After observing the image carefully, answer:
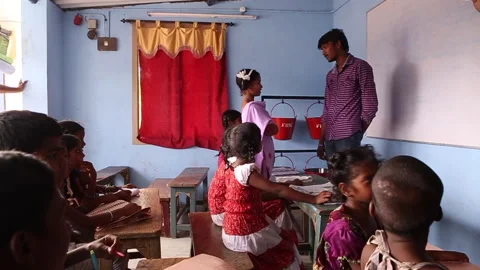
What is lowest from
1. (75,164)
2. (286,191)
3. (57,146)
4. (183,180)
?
(183,180)

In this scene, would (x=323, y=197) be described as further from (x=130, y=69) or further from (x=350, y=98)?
(x=130, y=69)

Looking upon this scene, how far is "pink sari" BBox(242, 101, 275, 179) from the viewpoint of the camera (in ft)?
9.09

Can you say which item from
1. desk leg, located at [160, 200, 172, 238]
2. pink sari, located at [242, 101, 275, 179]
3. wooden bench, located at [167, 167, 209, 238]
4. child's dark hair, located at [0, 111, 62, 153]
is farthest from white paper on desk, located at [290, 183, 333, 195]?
desk leg, located at [160, 200, 172, 238]

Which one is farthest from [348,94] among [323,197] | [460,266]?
[460,266]

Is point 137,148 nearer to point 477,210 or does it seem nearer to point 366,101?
point 366,101

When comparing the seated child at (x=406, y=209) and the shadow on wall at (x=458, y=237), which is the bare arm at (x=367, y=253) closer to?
the seated child at (x=406, y=209)

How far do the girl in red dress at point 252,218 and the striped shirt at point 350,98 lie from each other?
120 cm

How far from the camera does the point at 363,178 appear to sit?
137 centimetres

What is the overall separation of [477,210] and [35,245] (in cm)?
236

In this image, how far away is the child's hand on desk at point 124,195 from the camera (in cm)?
201

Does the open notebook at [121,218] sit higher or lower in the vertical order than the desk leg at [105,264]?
higher

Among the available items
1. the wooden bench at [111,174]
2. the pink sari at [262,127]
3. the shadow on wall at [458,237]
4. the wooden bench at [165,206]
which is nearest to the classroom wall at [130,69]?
the wooden bench at [111,174]

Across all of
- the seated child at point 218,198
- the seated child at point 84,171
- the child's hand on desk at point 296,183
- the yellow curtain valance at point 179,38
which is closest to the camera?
the seated child at point 84,171

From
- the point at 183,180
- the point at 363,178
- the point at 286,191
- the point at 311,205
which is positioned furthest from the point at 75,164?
the point at 183,180
